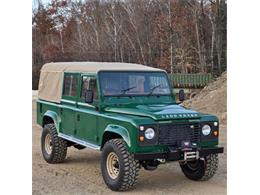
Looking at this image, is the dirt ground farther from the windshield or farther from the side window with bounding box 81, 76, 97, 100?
the windshield

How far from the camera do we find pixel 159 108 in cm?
465

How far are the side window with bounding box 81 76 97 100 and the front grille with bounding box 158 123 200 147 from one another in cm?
97

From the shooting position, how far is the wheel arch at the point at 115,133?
429 cm

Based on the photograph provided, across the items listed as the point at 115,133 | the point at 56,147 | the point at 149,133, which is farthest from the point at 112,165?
the point at 56,147

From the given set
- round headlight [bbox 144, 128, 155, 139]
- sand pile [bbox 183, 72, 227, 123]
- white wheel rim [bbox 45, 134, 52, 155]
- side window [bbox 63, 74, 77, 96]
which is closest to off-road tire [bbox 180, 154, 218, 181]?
round headlight [bbox 144, 128, 155, 139]

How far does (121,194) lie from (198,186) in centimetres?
86

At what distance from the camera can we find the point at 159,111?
14.8 ft

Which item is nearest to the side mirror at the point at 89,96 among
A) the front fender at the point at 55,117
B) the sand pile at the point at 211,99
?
the front fender at the point at 55,117

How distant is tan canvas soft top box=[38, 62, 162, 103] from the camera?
5.18 meters

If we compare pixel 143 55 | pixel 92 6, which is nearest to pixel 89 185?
pixel 92 6

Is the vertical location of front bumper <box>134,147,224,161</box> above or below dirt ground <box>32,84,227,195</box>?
above

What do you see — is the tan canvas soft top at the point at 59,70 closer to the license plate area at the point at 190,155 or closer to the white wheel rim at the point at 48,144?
the white wheel rim at the point at 48,144
